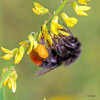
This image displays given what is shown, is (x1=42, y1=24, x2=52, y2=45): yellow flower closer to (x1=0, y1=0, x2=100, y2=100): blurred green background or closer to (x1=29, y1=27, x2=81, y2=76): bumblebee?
(x1=29, y1=27, x2=81, y2=76): bumblebee

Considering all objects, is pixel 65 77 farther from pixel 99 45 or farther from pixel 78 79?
pixel 99 45

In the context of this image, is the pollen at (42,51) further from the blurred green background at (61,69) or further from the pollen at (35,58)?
the blurred green background at (61,69)

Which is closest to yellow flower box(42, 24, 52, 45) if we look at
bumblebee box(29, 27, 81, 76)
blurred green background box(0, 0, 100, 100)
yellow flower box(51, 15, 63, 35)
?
yellow flower box(51, 15, 63, 35)

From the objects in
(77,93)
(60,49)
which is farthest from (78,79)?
(60,49)

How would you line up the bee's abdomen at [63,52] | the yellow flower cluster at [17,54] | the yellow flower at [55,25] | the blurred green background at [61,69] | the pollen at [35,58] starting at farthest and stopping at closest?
the blurred green background at [61,69] → the bee's abdomen at [63,52] → the pollen at [35,58] → the yellow flower cluster at [17,54] → the yellow flower at [55,25]

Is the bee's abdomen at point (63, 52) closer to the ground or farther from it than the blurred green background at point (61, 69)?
farther from it

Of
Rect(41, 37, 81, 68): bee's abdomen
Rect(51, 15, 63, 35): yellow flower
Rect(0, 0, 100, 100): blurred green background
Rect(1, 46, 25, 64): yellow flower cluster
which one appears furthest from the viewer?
Rect(0, 0, 100, 100): blurred green background

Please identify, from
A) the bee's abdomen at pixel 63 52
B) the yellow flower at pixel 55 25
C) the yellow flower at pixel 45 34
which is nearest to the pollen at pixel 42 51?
the yellow flower at pixel 45 34
